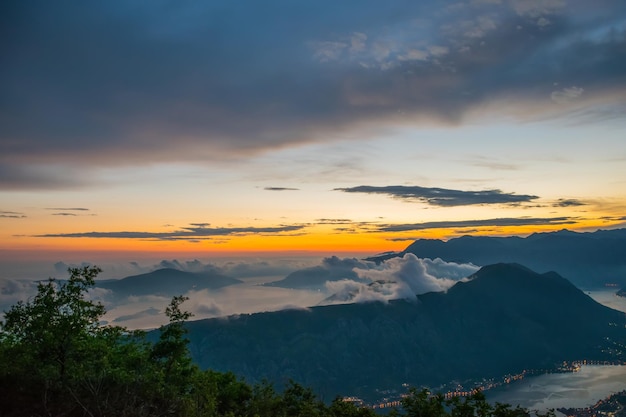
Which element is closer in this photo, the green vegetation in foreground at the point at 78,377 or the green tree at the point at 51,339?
the green vegetation in foreground at the point at 78,377

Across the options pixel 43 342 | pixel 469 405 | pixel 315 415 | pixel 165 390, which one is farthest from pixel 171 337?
pixel 469 405

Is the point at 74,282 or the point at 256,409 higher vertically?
the point at 74,282

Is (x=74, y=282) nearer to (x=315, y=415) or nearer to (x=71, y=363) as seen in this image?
(x=71, y=363)

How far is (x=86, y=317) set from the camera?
37.3m

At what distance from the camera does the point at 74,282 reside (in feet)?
124

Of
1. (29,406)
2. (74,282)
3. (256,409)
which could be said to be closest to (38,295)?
(74,282)

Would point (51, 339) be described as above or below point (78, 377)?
above

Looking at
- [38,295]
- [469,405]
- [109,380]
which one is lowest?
[469,405]

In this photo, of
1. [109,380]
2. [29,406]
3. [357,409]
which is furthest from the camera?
[357,409]

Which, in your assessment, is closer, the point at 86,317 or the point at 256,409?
the point at 86,317

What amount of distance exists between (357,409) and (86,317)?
92.3ft

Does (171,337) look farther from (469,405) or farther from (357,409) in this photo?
(469,405)

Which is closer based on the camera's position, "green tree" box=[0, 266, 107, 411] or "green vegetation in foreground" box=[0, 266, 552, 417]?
"green vegetation in foreground" box=[0, 266, 552, 417]

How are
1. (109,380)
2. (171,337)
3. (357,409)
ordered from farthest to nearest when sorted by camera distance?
1. (171,337)
2. (357,409)
3. (109,380)
